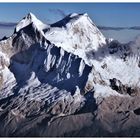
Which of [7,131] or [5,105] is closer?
[7,131]

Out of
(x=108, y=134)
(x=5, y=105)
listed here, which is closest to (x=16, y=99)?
(x=5, y=105)

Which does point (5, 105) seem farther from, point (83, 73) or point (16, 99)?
point (83, 73)

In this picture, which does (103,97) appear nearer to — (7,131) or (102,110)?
(102,110)

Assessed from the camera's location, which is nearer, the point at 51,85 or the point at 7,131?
the point at 7,131

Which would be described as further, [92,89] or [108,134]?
[92,89]

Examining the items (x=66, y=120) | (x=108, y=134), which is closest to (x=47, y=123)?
(x=66, y=120)

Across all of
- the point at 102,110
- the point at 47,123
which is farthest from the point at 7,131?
the point at 102,110

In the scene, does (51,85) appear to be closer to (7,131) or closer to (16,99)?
(16,99)
